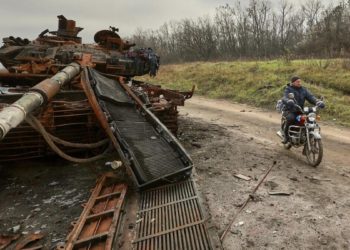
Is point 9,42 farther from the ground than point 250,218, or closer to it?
farther from the ground

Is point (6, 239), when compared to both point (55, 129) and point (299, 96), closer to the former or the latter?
point (55, 129)

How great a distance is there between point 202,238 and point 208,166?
2.90 m

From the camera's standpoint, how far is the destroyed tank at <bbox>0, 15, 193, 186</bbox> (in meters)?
5.36

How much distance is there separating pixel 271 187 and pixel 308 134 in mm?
1746

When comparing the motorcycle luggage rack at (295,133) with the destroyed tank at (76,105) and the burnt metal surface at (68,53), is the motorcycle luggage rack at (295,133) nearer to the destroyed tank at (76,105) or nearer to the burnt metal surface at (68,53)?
the destroyed tank at (76,105)

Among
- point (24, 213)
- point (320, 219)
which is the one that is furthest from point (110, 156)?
point (320, 219)

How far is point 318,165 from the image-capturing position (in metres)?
6.83

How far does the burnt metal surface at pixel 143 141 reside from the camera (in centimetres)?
554

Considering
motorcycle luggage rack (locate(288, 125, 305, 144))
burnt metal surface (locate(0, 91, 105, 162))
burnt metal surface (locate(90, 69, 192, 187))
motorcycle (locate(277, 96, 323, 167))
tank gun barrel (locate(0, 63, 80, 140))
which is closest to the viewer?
tank gun barrel (locate(0, 63, 80, 140))

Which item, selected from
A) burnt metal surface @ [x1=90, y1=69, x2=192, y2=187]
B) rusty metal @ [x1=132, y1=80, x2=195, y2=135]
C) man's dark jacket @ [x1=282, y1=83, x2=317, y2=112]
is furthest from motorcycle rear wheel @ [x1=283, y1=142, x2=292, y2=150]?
burnt metal surface @ [x1=90, y1=69, x2=192, y2=187]

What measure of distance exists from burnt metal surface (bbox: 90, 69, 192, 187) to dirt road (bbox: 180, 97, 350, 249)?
1.82ft

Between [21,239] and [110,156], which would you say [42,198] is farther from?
[110,156]

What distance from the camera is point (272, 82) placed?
16547mm

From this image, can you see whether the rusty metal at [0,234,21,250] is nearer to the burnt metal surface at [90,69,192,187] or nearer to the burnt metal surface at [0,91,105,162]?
the burnt metal surface at [90,69,192,187]
